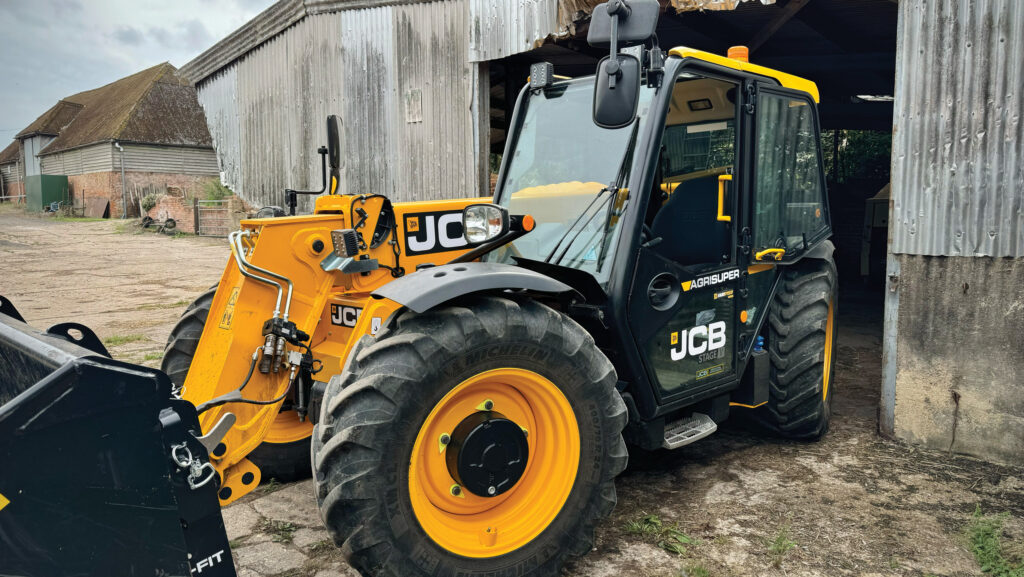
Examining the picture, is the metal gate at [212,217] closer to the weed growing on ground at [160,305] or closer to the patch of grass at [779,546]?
the weed growing on ground at [160,305]

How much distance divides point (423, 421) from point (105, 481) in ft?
3.37

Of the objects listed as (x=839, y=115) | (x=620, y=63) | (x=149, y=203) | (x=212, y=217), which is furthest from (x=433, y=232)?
(x=149, y=203)

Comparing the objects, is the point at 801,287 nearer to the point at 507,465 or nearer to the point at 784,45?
the point at 507,465

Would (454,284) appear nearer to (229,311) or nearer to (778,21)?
(229,311)

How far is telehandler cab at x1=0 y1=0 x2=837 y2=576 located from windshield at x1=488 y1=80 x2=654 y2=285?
1 cm

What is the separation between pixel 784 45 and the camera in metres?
8.82

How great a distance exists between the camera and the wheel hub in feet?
9.27

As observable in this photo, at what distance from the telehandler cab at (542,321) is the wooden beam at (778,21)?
220cm

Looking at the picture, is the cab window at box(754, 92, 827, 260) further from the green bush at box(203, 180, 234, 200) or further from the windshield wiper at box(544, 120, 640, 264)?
the green bush at box(203, 180, 234, 200)

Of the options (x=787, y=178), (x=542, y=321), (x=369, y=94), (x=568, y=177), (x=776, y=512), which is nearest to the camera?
(x=542, y=321)

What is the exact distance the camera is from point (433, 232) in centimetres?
441

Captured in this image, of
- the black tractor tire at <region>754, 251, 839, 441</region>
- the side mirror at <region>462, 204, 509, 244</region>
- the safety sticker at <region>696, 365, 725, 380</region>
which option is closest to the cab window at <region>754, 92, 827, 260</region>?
the black tractor tire at <region>754, 251, 839, 441</region>

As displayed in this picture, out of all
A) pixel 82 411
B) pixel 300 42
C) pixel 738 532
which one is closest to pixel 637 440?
pixel 738 532

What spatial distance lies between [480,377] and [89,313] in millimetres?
9496
